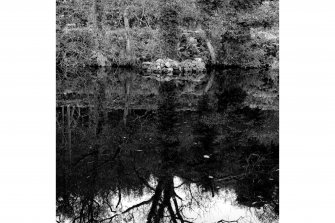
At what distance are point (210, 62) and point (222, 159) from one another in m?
14.8

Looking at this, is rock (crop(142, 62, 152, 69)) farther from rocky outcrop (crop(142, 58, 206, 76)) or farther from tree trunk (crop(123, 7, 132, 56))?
tree trunk (crop(123, 7, 132, 56))

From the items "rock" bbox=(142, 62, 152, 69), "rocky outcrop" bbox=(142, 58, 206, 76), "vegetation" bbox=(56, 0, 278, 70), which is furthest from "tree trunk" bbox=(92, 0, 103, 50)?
"rocky outcrop" bbox=(142, 58, 206, 76)

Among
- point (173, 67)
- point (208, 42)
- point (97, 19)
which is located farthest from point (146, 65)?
point (208, 42)

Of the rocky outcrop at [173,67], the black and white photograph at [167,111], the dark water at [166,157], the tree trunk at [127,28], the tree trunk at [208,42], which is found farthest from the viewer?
the tree trunk at [208,42]

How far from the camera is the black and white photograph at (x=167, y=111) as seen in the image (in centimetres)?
536

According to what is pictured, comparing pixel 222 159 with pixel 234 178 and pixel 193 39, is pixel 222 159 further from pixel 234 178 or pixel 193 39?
pixel 193 39

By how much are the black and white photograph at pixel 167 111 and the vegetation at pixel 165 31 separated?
0.05 m

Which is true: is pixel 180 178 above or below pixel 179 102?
below

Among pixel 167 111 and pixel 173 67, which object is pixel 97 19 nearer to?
pixel 173 67

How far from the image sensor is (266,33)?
21.3 metres

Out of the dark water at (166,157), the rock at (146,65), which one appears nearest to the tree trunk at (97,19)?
the rock at (146,65)

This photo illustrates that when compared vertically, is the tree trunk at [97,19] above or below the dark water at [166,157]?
above

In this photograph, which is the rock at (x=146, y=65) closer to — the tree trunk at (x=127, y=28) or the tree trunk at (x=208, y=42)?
the tree trunk at (x=127, y=28)
